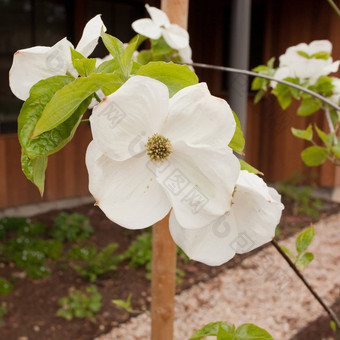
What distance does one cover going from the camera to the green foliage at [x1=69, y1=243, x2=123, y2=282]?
8.81 ft

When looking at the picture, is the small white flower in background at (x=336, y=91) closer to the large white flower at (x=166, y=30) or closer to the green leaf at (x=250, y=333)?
the large white flower at (x=166, y=30)

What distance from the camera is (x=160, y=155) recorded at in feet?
1.27

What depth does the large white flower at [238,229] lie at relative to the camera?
41 cm

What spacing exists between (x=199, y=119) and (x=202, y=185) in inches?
→ 2.1

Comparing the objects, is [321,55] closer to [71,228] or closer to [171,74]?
[171,74]

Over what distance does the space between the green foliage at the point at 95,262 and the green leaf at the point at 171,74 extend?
92.3 inches

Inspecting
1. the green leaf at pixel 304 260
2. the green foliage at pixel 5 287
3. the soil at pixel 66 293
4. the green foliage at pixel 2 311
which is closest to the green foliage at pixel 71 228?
the soil at pixel 66 293

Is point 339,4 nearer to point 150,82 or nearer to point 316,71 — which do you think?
point 316,71

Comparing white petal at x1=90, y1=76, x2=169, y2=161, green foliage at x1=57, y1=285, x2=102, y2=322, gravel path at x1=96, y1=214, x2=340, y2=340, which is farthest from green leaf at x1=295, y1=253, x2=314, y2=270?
green foliage at x1=57, y1=285, x2=102, y2=322

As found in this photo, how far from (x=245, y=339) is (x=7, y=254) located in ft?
8.20

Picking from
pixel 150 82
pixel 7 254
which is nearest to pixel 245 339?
pixel 150 82

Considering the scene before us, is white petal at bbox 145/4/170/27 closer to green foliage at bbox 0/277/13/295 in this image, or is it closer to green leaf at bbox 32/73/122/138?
green leaf at bbox 32/73/122/138

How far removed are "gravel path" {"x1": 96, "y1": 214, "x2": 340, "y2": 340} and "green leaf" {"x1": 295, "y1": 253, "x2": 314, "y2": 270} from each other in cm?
146

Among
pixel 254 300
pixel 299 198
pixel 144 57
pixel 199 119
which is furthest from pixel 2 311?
pixel 299 198
